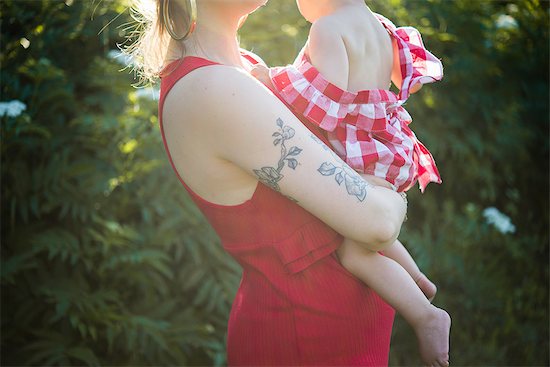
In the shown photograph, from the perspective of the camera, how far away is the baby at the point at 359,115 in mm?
1547

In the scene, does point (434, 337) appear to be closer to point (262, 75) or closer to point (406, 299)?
point (406, 299)

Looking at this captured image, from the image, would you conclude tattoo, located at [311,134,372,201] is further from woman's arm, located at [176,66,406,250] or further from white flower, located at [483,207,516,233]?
white flower, located at [483,207,516,233]

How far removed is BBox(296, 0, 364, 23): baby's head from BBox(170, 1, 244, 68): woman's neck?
205 millimetres

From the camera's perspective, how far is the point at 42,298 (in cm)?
334

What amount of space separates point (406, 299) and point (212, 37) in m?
0.76

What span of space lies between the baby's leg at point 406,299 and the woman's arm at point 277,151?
105 millimetres

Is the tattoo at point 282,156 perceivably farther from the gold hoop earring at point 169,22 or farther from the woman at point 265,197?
the gold hoop earring at point 169,22

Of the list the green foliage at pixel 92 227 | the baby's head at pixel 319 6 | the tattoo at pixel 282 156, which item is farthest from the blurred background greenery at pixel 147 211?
the tattoo at pixel 282 156

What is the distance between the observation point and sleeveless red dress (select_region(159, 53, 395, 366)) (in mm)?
1554

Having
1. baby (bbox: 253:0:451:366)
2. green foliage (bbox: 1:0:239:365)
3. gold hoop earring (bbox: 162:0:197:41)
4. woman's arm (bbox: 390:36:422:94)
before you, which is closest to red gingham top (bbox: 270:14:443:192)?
baby (bbox: 253:0:451:366)

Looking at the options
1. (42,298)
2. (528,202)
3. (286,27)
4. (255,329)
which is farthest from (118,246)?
(528,202)

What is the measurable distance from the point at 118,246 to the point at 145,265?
0.17 m

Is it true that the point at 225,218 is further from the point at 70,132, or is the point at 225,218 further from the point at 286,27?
the point at 286,27

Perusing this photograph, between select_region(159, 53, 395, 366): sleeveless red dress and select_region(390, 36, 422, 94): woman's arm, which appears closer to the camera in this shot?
select_region(159, 53, 395, 366): sleeveless red dress
